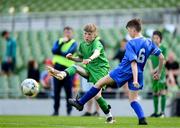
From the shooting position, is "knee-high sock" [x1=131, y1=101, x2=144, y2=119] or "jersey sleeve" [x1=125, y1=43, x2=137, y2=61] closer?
"jersey sleeve" [x1=125, y1=43, x2=137, y2=61]

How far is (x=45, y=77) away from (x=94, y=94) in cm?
971

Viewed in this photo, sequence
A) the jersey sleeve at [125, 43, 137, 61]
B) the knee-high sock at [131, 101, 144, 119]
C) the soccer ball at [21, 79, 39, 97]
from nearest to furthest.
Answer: the jersey sleeve at [125, 43, 137, 61], the knee-high sock at [131, 101, 144, 119], the soccer ball at [21, 79, 39, 97]

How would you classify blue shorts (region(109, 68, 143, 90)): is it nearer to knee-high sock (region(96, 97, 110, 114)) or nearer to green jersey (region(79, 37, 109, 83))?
knee-high sock (region(96, 97, 110, 114))

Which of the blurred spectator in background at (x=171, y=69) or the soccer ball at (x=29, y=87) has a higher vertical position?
the blurred spectator in background at (x=171, y=69)

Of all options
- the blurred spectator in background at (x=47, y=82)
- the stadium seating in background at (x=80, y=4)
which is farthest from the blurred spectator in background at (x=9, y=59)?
the stadium seating in background at (x=80, y=4)

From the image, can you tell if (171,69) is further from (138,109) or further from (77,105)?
(138,109)

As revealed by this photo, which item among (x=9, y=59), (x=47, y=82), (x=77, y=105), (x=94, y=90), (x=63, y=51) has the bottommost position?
(x=77, y=105)

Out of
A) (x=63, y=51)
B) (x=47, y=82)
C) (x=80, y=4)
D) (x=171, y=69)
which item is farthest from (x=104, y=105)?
(x=80, y=4)

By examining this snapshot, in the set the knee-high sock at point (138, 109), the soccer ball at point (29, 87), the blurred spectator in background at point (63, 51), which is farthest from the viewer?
the blurred spectator in background at point (63, 51)

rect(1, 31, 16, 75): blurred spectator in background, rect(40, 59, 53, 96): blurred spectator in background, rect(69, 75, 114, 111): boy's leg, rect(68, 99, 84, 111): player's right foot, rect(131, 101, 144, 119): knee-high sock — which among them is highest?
rect(1, 31, 16, 75): blurred spectator in background

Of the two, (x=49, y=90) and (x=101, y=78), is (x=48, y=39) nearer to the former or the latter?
(x=49, y=90)

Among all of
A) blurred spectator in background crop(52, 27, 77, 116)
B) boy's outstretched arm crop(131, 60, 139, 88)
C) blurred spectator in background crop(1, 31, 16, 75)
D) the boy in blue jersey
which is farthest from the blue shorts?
blurred spectator in background crop(1, 31, 16, 75)

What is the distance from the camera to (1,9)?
35.5 metres

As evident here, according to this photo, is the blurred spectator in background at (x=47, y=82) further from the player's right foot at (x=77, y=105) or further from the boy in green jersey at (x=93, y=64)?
the player's right foot at (x=77, y=105)
